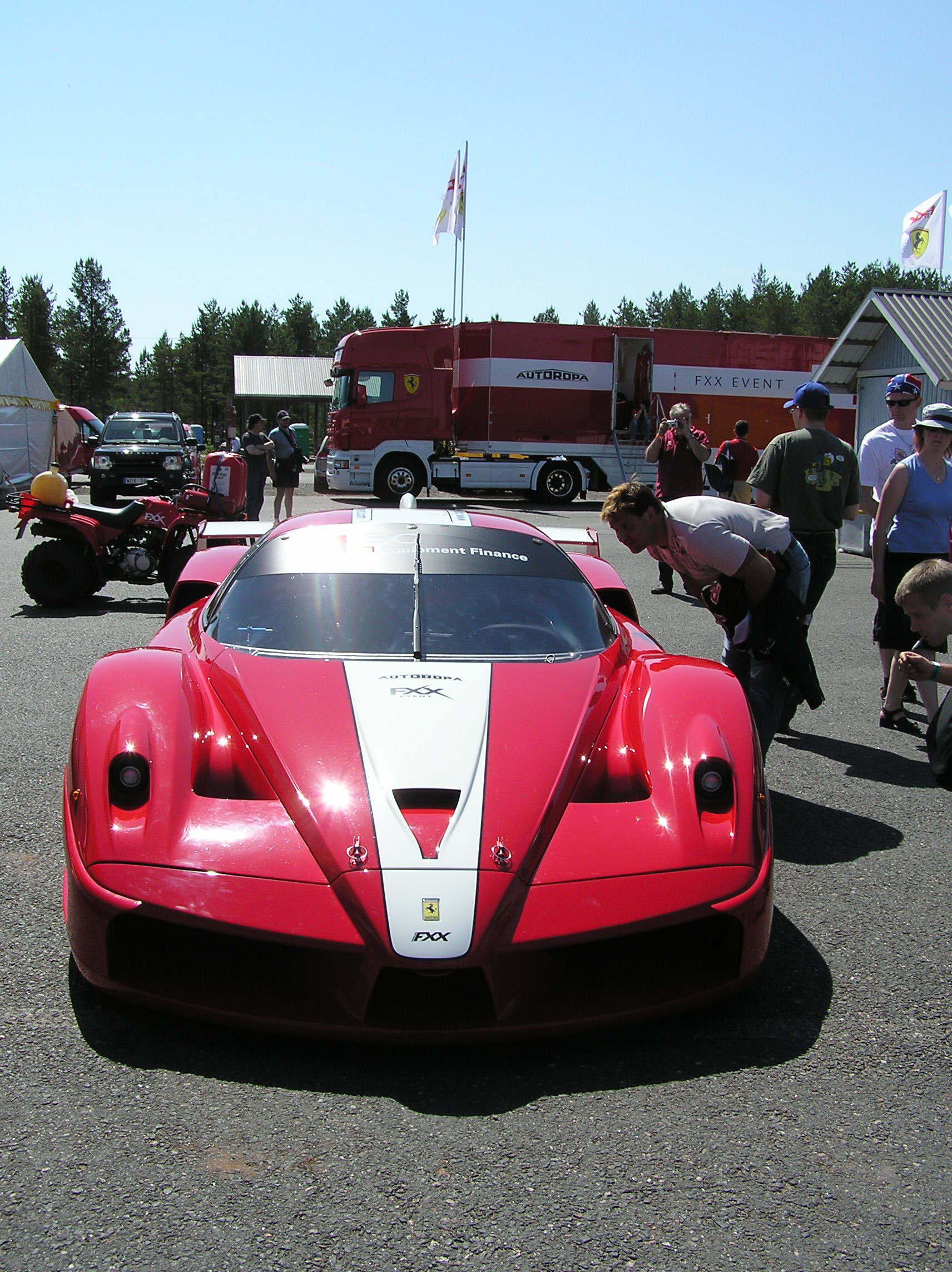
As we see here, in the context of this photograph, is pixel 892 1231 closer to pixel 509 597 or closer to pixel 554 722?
pixel 554 722

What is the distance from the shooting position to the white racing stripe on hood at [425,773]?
8.34ft

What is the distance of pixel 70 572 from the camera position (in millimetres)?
10188

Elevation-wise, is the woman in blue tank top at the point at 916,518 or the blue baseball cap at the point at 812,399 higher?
the blue baseball cap at the point at 812,399

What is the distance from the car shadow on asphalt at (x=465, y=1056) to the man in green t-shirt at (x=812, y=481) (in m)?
3.58

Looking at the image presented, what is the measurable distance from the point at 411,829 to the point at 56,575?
8284mm

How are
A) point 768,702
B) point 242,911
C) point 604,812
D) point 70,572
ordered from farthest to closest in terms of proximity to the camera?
Result: point 70,572 < point 768,702 < point 604,812 < point 242,911

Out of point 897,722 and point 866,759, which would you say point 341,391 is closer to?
point 897,722

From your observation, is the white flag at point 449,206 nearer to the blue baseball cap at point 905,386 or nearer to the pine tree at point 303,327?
the blue baseball cap at point 905,386

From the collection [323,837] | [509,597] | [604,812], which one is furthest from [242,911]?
[509,597]

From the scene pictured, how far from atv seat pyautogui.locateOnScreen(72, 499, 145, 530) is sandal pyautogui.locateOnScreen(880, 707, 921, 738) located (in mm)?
7145

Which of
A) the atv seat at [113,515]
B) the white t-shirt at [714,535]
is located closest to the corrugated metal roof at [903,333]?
the atv seat at [113,515]

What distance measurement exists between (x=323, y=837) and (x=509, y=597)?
1.57 meters

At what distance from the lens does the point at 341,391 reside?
78.4ft

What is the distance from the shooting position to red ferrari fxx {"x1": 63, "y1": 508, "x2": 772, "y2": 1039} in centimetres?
257
